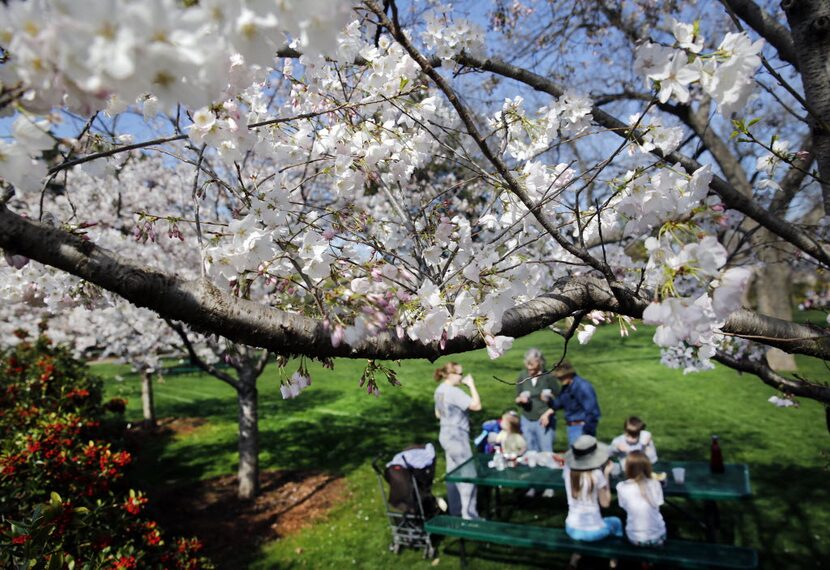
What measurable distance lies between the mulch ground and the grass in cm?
22

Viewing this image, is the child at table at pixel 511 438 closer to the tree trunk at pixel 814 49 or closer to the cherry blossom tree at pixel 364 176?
the cherry blossom tree at pixel 364 176

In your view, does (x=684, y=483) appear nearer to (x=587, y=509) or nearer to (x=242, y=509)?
(x=587, y=509)

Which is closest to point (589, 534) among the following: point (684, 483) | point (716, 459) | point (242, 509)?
point (684, 483)

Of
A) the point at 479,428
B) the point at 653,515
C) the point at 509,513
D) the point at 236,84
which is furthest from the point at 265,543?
the point at 236,84

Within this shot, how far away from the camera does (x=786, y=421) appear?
8.89 meters

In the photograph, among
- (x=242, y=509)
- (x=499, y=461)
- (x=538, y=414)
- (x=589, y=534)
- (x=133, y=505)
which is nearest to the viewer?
(x=133, y=505)

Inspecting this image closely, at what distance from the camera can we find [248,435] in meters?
6.93

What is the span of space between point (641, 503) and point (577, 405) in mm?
1952

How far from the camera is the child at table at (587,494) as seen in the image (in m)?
4.35

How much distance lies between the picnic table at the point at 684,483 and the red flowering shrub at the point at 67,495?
2.79 m

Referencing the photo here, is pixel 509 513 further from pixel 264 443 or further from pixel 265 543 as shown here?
pixel 264 443

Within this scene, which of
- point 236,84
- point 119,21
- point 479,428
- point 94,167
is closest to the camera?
point 119,21

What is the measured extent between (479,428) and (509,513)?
3627 millimetres

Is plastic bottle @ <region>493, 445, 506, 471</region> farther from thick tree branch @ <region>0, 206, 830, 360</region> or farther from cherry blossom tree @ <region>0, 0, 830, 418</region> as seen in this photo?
thick tree branch @ <region>0, 206, 830, 360</region>
